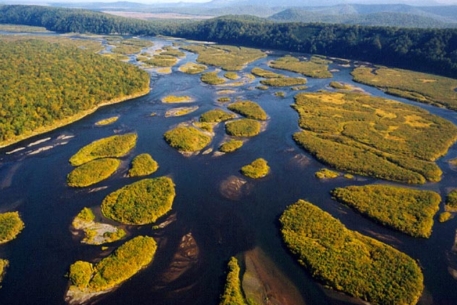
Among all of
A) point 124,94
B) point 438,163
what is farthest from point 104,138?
point 438,163

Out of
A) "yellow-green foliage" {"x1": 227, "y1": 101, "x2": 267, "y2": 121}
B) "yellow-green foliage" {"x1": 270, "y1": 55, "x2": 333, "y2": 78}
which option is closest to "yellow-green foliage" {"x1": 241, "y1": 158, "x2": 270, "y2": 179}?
"yellow-green foliage" {"x1": 227, "y1": 101, "x2": 267, "y2": 121}

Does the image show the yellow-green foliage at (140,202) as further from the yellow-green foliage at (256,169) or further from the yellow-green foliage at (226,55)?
the yellow-green foliage at (226,55)

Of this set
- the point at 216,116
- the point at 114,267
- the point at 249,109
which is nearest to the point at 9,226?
the point at 114,267

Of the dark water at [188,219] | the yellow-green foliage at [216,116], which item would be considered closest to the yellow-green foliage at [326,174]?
the dark water at [188,219]

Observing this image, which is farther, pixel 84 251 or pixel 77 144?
A: pixel 77 144

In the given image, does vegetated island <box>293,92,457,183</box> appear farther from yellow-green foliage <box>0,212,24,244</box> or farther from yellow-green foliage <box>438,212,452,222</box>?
yellow-green foliage <box>0,212,24,244</box>

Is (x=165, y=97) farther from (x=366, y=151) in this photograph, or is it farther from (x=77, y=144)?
(x=366, y=151)

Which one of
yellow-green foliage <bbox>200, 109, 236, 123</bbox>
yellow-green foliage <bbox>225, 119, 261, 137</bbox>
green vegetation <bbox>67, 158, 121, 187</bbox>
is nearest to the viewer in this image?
green vegetation <bbox>67, 158, 121, 187</bbox>
